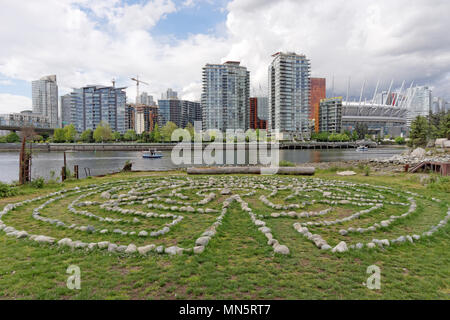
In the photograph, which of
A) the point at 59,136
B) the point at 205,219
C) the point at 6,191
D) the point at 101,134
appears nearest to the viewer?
the point at 205,219

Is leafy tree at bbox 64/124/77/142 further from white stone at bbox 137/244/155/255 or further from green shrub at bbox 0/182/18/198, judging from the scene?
white stone at bbox 137/244/155/255

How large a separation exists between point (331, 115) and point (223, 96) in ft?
264

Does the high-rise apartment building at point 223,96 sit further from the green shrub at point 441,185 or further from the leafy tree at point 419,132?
the green shrub at point 441,185

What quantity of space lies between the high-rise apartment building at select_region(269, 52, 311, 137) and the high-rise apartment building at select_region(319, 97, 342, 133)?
3347cm

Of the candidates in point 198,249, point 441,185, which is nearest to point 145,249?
point 198,249

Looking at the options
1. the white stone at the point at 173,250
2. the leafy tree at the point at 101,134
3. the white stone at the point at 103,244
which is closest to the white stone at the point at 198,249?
the white stone at the point at 173,250

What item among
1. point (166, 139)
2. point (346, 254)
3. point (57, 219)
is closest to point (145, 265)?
point (346, 254)

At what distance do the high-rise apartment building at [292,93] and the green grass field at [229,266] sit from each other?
156450 millimetres

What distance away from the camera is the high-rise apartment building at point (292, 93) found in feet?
519

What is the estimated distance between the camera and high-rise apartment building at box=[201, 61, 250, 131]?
16800cm

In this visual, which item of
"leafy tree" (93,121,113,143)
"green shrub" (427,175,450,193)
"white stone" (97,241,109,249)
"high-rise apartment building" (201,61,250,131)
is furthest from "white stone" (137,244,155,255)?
"high-rise apartment building" (201,61,250,131)

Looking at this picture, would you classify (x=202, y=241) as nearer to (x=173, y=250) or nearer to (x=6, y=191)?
(x=173, y=250)

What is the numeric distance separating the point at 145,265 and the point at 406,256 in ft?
23.9

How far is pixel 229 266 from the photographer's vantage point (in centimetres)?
657
